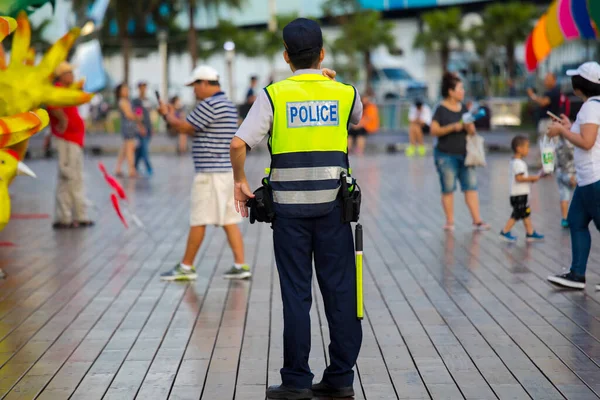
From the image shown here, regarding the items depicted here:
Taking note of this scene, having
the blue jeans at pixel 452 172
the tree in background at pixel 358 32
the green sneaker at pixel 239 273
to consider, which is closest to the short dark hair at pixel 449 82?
the blue jeans at pixel 452 172

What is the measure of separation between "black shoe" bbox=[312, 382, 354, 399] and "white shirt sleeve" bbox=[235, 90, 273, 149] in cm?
129

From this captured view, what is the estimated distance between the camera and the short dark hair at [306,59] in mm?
5391

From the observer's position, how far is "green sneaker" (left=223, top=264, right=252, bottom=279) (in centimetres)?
888

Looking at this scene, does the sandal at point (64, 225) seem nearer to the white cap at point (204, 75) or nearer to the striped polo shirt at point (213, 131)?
the striped polo shirt at point (213, 131)

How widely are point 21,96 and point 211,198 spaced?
1.70m

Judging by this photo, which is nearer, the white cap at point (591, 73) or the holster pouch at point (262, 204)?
the holster pouch at point (262, 204)

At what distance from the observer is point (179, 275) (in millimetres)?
8812

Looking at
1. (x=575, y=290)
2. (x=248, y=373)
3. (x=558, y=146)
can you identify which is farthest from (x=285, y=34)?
(x=558, y=146)

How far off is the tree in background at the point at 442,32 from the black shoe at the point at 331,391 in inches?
2000

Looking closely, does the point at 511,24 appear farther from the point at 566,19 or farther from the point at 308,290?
the point at 308,290

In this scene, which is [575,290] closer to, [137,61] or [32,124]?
[32,124]

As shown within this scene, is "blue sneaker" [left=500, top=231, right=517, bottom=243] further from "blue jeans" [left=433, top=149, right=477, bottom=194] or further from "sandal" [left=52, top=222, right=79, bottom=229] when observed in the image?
"sandal" [left=52, top=222, right=79, bottom=229]

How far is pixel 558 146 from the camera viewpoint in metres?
11.3

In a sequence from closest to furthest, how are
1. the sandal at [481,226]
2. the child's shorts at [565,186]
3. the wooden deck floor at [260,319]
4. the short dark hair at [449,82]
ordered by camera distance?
the wooden deck floor at [260,319] < the child's shorts at [565,186] < the short dark hair at [449,82] < the sandal at [481,226]
